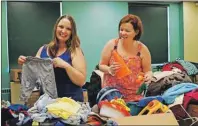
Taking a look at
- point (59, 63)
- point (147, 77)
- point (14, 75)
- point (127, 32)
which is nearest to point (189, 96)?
point (147, 77)

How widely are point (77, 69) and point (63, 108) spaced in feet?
1.07

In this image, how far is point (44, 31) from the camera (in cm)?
377

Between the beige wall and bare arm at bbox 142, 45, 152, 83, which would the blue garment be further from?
the beige wall

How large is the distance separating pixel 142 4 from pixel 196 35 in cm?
94

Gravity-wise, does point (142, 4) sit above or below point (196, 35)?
above

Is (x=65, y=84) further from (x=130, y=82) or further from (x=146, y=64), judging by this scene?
(x=146, y=64)

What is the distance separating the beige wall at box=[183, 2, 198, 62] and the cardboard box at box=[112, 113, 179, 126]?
9.09ft

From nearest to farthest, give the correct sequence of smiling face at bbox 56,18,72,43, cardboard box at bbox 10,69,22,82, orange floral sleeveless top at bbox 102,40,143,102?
smiling face at bbox 56,18,72,43, orange floral sleeveless top at bbox 102,40,143,102, cardboard box at bbox 10,69,22,82

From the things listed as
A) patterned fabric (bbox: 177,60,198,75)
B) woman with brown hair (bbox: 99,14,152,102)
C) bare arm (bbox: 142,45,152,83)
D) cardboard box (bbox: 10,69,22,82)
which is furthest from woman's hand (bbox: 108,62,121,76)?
patterned fabric (bbox: 177,60,198,75)

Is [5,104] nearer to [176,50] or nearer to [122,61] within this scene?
[122,61]

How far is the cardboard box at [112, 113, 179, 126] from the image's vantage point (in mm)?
1367

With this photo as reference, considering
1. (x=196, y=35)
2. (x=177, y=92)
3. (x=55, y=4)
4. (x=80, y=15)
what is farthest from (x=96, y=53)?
(x=177, y=92)

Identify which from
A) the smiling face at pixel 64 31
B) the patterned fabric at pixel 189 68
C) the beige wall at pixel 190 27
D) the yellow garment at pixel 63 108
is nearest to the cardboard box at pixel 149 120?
the yellow garment at pixel 63 108

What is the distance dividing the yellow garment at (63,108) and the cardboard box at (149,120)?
22 centimetres
